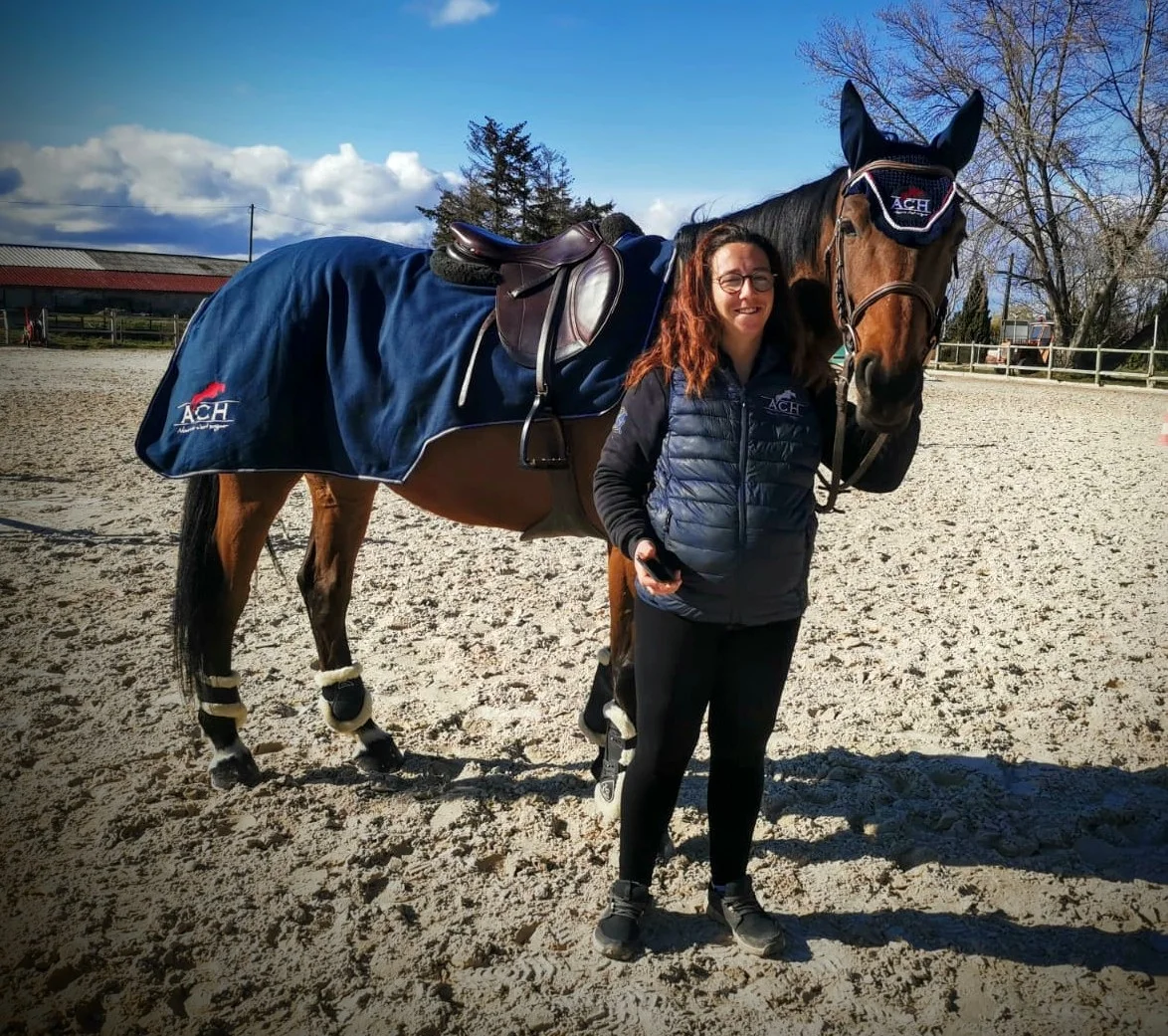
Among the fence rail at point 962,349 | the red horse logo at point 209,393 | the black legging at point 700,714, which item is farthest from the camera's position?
the fence rail at point 962,349

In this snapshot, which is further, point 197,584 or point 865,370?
point 197,584

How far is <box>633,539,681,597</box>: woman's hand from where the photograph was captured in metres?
1.91

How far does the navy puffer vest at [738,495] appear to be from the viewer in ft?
6.38

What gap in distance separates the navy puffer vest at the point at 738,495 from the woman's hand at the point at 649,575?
0.06 meters

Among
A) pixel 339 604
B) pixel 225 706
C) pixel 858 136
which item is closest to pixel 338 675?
pixel 339 604

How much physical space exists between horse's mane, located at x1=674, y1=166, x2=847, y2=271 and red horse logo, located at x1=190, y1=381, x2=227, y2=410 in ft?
5.36

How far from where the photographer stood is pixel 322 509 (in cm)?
329

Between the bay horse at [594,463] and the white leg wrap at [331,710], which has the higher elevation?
the bay horse at [594,463]

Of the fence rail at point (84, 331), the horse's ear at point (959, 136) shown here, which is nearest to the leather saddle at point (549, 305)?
the horse's ear at point (959, 136)

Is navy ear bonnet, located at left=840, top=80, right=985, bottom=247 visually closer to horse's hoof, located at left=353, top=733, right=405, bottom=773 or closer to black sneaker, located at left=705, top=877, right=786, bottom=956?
black sneaker, located at left=705, top=877, right=786, bottom=956

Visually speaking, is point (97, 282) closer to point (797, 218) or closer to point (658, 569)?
point (797, 218)

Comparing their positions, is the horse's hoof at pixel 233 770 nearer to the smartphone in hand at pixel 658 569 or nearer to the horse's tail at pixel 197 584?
the horse's tail at pixel 197 584

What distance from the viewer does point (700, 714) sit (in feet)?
6.80

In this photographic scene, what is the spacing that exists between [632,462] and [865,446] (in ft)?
1.98
